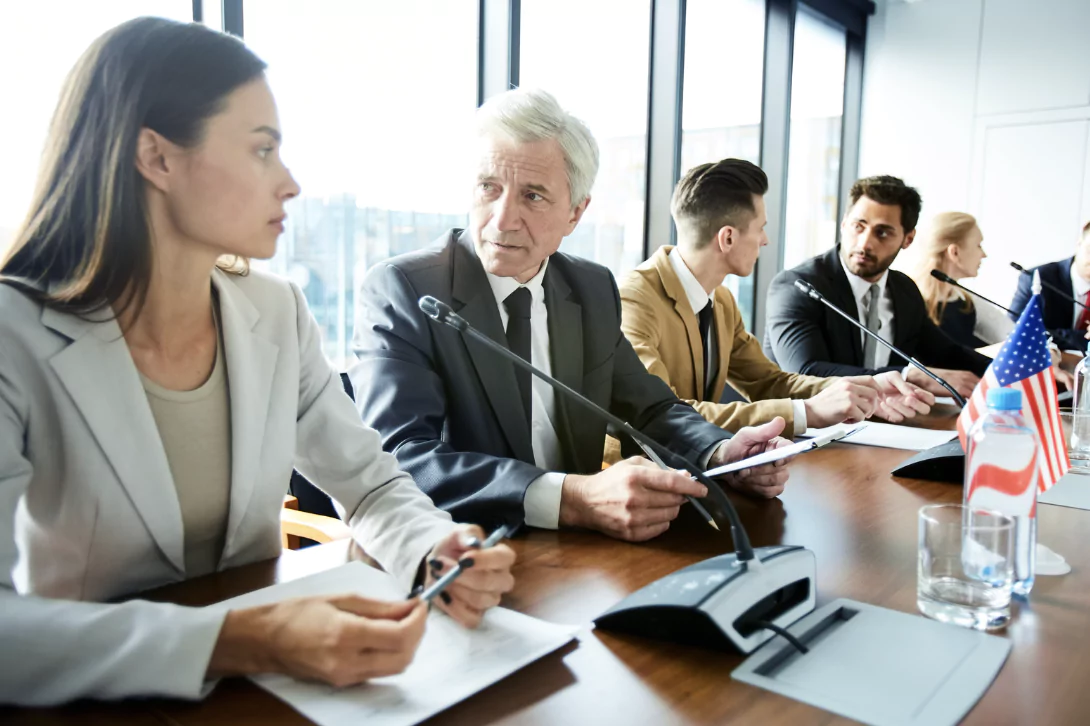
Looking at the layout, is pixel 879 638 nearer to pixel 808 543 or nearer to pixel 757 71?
pixel 808 543

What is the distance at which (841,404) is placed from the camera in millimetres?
2285

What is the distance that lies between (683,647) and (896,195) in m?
3.16

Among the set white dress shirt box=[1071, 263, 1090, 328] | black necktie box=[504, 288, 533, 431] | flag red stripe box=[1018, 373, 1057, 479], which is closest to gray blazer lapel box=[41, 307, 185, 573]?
black necktie box=[504, 288, 533, 431]

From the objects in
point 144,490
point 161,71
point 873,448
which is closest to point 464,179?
point 161,71

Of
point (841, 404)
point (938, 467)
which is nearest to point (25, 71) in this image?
point (841, 404)


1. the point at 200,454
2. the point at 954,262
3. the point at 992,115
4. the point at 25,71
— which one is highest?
the point at 992,115

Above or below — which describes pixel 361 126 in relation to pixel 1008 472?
above

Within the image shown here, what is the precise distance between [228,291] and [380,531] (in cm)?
47

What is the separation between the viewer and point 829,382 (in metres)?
2.91

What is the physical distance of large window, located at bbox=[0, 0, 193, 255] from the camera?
214 cm

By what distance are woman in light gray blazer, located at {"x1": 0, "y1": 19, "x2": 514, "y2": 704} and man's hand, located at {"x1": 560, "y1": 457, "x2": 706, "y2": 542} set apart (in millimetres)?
243

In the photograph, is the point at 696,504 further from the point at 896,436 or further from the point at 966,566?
the point at 896,436

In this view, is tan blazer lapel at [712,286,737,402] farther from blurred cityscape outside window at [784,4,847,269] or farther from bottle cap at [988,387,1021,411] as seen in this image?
blurred cityscape outside window at [784,4,847,269]

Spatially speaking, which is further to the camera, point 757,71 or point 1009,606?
point 757,71
